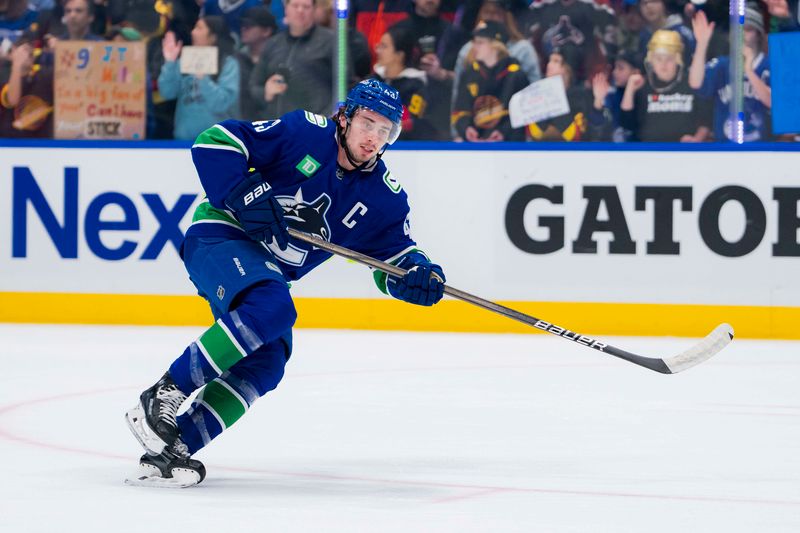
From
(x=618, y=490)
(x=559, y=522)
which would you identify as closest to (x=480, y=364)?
(x=618, y=490)

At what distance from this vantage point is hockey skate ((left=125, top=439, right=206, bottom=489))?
3.33 m

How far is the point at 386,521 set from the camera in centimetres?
295

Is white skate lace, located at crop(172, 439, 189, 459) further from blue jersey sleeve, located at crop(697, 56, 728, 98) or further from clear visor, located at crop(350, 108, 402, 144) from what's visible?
blue jersey sleeve, located at crop(697, 56, 728, 98)

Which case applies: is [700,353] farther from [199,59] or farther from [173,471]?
[199,59]

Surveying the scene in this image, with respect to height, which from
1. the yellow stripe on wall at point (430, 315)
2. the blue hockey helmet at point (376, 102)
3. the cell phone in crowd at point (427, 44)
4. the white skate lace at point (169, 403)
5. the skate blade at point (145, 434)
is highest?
the cell phone in crowd at point (427, 44)

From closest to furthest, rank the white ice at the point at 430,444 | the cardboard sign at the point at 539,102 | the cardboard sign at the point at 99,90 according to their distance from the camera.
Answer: the white ice at the point at 430,444, the cardboard sign at the point at 539,102, the cardboard sign at the point at 99,90

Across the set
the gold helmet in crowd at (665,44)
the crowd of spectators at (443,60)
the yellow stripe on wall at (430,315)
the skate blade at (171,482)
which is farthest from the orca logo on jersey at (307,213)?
the gold helmet in crowd at (665,44)

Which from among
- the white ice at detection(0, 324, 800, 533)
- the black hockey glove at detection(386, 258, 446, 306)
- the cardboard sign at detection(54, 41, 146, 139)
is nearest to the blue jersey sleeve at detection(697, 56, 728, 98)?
the white ice at detection(0, 324, 800, 533)

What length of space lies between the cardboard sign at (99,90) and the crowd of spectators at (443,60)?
50 millimetres

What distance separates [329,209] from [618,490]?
986 mm

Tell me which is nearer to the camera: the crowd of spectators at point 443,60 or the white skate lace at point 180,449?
the white skate lace at point 180,449

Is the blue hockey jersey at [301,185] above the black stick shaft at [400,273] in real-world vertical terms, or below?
above

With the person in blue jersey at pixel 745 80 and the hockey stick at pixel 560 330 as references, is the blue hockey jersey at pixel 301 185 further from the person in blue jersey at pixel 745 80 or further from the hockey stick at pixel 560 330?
the person in blue jersey at pixel 745 80

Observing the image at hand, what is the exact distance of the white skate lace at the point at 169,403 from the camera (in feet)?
10.9
